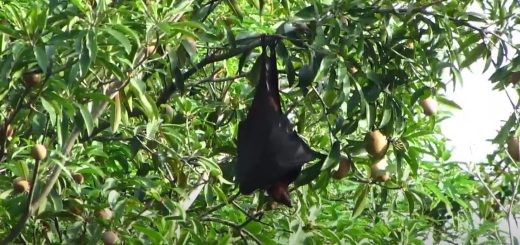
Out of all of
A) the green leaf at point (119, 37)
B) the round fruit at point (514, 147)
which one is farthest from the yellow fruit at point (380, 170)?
the green leaf at point (119, 37)

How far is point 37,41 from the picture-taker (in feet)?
11.4

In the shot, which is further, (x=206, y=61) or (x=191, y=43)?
(x=206, y=61)

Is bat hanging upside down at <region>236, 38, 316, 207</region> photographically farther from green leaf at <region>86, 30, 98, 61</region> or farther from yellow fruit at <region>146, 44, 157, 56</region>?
green leaf at <region>86, 30, 98, 61</region>

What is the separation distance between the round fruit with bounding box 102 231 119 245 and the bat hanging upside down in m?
0.66

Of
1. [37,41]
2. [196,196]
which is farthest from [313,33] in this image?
[196,196]

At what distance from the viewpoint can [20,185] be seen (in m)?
4.18

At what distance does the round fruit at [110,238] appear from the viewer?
418 centimetres

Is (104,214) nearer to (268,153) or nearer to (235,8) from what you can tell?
(268,153)

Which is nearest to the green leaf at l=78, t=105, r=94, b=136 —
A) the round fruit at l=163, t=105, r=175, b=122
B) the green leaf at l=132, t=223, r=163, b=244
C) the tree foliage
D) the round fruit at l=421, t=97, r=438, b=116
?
the tree foliage

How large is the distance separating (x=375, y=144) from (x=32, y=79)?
1402 mm

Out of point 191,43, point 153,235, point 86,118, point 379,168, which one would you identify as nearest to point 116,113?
point 86,118

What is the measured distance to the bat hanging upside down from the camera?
14.4ft

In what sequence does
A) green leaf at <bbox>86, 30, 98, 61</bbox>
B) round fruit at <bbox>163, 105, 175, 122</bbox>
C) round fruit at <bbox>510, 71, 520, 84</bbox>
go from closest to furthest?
green leaf at <bbox>86, 30, 98, 61</bbox>, round fruit at <bbox>510, 71, 520, 84</bbox>, round fruit at <bbox>163, 105, 175, 122</bbox>

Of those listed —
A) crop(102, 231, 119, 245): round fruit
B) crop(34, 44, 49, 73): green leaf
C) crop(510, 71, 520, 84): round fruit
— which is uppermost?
crop(510, 71, 520, 84): round fruit
